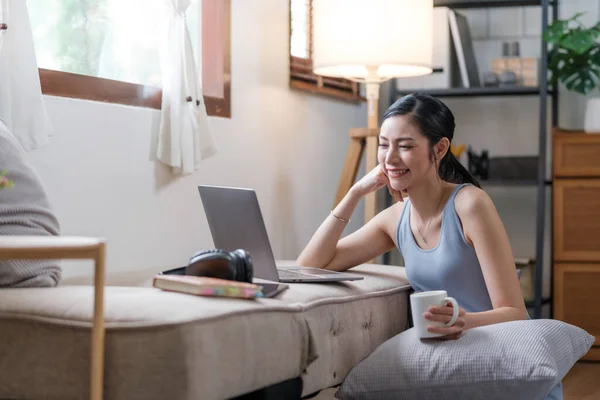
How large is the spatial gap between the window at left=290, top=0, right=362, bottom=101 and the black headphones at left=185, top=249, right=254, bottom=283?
200 cm

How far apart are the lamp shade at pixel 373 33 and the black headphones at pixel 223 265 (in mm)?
1708

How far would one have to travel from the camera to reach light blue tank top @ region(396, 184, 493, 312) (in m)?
2.34

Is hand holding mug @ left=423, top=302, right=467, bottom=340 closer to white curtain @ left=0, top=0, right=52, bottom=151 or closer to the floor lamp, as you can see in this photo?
white curtain @ left=0, top=0, right=52, bottom=151

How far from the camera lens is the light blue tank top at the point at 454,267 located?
2342mm

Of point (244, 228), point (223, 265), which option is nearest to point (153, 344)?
point (223, 265)

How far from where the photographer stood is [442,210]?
242cm

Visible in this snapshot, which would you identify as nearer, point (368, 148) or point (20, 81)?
point (20, 81)

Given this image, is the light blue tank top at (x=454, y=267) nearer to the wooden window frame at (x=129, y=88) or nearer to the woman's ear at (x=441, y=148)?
the woman's ear at (x=441, y=148)

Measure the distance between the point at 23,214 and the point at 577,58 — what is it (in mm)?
2901

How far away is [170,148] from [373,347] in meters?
1.00

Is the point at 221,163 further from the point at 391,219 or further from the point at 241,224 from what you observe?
the point at 241,224

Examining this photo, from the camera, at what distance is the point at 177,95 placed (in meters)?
2.83

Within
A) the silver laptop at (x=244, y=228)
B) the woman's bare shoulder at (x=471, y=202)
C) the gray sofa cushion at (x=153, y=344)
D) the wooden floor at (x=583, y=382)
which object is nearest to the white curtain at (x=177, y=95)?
the silver laptop at (x=244, y=228)

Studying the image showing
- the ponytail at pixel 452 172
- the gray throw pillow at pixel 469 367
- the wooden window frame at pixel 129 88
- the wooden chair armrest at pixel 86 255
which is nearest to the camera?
the wooden chair armrest at pixel 86 255
